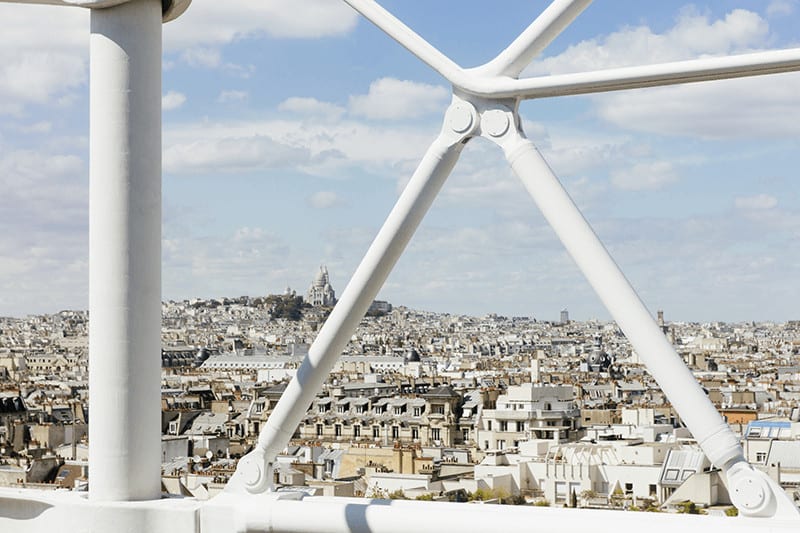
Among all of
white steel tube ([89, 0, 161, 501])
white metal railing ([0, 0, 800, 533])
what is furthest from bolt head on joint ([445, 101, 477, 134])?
white steel tube ([89, 0, 161, 501])

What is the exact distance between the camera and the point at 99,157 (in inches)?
67.6

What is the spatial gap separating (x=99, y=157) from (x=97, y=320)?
0.19m

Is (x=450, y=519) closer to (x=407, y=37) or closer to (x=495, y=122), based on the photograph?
(x=495, y=122)

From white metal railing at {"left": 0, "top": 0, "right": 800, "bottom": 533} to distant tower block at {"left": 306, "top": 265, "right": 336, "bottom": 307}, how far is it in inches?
2280

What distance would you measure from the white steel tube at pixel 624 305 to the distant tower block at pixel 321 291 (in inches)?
2290

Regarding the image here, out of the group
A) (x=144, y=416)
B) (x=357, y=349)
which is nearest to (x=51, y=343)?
(x=357, y=349)

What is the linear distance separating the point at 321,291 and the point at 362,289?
61700 mm

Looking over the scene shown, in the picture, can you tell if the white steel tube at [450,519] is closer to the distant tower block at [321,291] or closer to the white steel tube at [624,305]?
Answer: the white steel tube at [624,305]

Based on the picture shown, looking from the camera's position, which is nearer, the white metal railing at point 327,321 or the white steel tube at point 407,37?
the white metal railing at point 327,321

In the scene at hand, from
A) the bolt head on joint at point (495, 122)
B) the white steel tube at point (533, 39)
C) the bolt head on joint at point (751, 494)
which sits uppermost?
the white steel tube at point (533, 39)

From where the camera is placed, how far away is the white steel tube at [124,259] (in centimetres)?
171

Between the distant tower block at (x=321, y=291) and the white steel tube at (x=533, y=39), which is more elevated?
the distant tower block at (x=321, y=291)

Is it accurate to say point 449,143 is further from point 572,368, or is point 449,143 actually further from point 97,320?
point 572,368

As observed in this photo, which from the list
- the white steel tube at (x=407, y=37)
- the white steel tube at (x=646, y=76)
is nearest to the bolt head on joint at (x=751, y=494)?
the white steel tube at (x=646, y=76)
